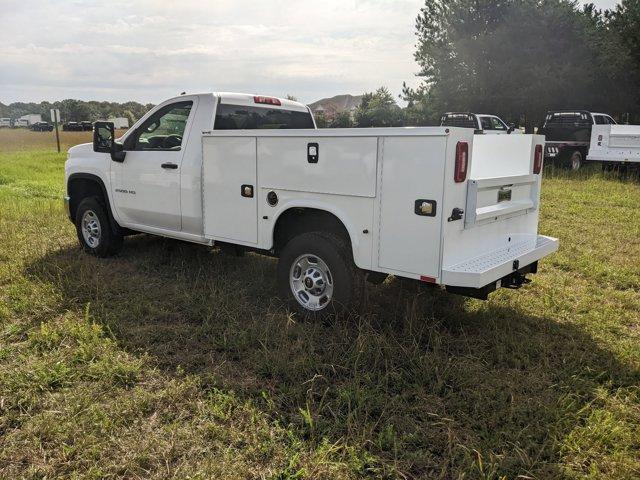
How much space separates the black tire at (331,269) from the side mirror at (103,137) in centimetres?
282

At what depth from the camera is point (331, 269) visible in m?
4.60

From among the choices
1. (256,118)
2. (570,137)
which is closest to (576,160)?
(570,137)

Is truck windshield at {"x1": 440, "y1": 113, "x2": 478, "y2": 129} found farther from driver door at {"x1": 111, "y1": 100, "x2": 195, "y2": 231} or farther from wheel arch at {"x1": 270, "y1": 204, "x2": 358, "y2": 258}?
wheel arch at {"x1": 270, "y1": 204, "x2": 358, "y2": 258}

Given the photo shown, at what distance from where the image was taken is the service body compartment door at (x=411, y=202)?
12.9ft

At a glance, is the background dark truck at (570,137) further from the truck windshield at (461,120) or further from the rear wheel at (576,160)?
the truck windshield at (461,120)

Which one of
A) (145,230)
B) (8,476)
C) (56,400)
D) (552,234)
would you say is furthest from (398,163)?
(552,234)

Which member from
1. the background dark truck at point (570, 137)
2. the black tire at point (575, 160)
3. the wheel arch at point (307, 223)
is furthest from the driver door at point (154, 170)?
the black tire at point (575, 160)

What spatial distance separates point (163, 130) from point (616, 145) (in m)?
13.9

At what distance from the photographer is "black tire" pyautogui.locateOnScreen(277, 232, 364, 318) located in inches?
179

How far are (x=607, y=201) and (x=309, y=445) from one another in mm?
10273

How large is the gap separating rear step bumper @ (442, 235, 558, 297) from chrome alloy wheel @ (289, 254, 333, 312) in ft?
3.56

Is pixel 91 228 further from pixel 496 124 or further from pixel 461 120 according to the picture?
pixel 496 124

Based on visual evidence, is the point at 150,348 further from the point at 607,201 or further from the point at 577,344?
the point at 607,201

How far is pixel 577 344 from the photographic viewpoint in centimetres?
453
